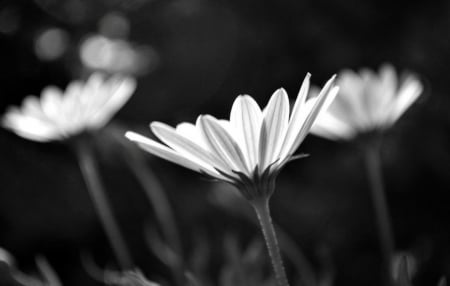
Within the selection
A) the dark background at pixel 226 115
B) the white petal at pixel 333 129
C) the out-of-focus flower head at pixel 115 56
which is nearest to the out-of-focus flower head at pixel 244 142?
the white petal at pixel 333 129

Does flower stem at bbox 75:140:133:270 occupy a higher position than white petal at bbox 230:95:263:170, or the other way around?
white petal at bbox 230:95:263:170

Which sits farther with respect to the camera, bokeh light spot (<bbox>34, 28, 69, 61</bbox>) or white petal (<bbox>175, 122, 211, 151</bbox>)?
bokeh light spot (<bbox>34, 28, 69, 61</bbox>)

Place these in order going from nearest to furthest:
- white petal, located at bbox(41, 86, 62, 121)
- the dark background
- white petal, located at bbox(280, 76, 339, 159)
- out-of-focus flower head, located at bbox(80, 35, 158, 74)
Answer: white petal, located at bbox(280, 76, 339, 159), white petal, located at bbox(41, 86, 62, 121), the dark background, out-of-focus flower head, located at bbox(80, 35, 158, 74)

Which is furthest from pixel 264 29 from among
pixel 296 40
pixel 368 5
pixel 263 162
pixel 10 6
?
pixel 263 162

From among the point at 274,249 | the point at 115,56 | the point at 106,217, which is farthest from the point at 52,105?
the point at 115,56

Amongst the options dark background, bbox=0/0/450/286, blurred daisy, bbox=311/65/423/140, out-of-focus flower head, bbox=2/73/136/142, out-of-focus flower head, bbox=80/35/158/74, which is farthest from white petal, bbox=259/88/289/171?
out-of-focus flower head, bbox=80/35/158/74

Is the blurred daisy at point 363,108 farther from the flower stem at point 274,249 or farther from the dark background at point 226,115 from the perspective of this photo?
the dark background at point 226,115

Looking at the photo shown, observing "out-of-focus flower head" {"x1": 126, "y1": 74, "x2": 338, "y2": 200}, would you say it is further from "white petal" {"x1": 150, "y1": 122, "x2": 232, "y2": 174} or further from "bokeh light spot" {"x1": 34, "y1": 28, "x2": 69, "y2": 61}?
"bokeh light spot" {"x1": 34, "y1": 28, "x2": 69, "y2": 61}
